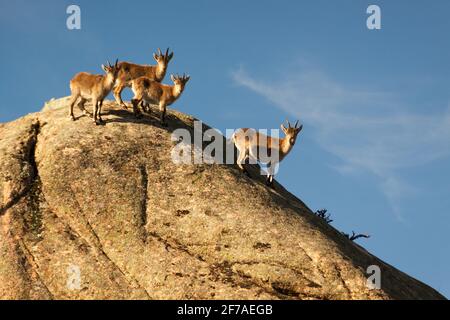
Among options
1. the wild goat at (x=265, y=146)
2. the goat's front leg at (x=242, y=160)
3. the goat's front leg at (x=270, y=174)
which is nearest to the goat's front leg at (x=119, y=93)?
the wild goat at (x=265, y=146)

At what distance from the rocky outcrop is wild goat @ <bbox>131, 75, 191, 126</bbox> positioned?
1.89m

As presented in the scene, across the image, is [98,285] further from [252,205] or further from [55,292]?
[252,205]

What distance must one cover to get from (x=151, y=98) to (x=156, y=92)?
0.38 metres

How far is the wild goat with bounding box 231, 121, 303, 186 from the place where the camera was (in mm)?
34125

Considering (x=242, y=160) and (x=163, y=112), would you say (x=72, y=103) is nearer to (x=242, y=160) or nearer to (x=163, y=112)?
(x=163, y=112)

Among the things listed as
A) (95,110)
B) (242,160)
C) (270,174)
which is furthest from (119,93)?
(270,174)

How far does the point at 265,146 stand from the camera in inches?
1355

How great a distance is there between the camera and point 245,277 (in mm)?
25953

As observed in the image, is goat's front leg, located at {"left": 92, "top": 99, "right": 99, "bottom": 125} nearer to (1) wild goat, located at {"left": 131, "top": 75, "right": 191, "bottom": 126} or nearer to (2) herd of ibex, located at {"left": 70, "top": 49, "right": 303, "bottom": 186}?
(2) herd of ibex, located at {"left": 70, "top": 49, "right": 303, "bottom": 186}

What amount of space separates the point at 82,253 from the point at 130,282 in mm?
2163

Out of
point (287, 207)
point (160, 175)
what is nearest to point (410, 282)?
point (287, 207)

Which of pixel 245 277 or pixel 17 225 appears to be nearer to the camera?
pixel 245 277

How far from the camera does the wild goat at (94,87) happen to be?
3359 cm
